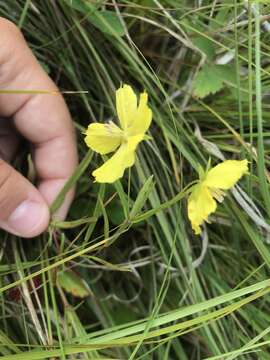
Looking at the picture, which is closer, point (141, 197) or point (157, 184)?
point (141, 197)

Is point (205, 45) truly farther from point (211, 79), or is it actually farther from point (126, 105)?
point (126, 105)

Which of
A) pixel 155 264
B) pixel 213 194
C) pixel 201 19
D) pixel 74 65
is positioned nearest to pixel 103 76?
pixel 74 65

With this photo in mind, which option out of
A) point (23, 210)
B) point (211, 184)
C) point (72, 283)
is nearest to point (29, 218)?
point (23, 210)

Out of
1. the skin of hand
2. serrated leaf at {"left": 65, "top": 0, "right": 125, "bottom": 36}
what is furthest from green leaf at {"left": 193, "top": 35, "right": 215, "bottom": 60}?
the skin of hand

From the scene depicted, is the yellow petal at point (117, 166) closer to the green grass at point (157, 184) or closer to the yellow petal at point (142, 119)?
the yellow petal at point (142, 119)

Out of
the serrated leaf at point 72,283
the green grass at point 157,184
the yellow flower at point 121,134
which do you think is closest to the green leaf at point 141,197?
the yellow flower at point 121,134

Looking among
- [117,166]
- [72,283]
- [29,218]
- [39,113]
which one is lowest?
[72,283]
